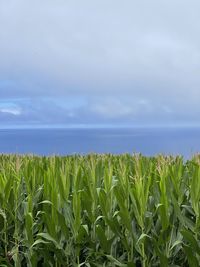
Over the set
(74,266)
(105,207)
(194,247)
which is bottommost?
(74,266)

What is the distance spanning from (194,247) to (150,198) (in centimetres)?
47

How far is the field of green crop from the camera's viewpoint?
3.15 meters

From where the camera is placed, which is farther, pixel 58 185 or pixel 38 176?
pixel 38 176

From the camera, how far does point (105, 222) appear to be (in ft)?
10.9

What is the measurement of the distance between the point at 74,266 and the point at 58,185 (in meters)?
0.58

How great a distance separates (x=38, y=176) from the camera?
4.13m

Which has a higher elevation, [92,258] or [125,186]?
[125,186]

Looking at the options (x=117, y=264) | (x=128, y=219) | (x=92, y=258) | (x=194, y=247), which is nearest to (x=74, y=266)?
(x=92, y=258)

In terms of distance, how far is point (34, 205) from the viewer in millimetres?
3789

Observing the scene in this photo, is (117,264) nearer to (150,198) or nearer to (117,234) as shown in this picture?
(117,234)

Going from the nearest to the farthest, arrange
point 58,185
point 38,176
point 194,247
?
point 194,247 → point 58,185 → point 38,176

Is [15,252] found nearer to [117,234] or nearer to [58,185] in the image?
[58,185]

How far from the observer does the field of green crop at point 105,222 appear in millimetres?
3150

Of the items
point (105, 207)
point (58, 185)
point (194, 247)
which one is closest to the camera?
point (194, 247)
